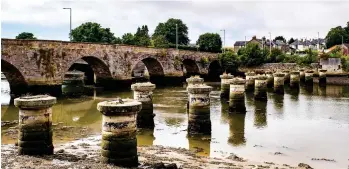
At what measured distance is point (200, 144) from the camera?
43.7 ft

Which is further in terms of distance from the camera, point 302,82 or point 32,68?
point 302,82

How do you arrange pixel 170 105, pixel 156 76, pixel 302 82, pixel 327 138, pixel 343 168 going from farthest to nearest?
pixel 302 82 < pixel 156 76 < pixel 170 105 < pixel 327 138 < pixel 343 168

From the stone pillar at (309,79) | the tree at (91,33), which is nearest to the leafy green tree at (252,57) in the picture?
the stone pillar at (309,79)

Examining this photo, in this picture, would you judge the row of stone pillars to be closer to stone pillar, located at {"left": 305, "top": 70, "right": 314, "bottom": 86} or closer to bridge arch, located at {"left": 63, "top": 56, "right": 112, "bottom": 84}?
bridge arch, located at {"left": 63, "top": 56, "right": 112, "bottom": 84}

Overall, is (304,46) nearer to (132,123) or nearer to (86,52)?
(86,52)

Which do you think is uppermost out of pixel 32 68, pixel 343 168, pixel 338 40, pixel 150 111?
pixel 338 40

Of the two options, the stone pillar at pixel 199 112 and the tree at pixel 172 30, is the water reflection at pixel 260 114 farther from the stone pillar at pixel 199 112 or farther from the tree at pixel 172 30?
the tree at pixel 172 30

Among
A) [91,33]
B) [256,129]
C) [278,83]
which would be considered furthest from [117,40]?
[256,129]

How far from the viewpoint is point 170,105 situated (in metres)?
24.7

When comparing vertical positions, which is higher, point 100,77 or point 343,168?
point 100,77

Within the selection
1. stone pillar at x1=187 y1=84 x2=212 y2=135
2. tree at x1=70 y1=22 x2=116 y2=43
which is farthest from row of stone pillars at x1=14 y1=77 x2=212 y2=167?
tree at x1=70 y1=22 x2=116 y2=43

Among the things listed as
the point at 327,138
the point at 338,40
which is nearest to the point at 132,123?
the point at 327,138

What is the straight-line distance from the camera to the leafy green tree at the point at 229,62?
5726 centimetres

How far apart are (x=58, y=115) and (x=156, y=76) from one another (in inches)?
925
